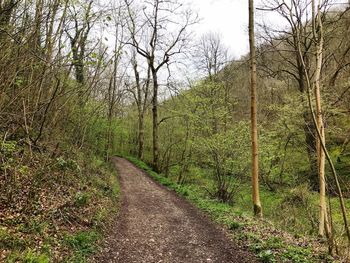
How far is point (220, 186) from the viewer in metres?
11.7

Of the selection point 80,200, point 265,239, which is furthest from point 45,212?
point 265,239

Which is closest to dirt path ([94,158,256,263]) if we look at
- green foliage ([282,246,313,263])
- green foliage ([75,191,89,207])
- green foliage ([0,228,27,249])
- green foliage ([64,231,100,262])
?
green foliage ([64,231,100,262])

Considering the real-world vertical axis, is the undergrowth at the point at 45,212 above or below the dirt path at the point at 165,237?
above

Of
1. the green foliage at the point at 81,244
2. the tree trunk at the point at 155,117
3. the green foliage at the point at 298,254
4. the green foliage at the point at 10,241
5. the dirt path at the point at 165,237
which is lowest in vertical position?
the dirt path at the point at 165,237

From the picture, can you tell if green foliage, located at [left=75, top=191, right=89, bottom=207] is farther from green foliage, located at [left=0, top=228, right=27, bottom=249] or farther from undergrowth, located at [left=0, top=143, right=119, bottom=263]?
green foliage, located at [left=0, top=228, right=27, bottom=249]

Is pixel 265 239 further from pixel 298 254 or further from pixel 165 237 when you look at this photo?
pixel 165 237

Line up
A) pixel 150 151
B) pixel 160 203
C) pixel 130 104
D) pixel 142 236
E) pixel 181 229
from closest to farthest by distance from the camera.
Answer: pixel 142 236 < pixel 181 229 < pixel 160 203 < pixel 150 151 < pixel 130 104

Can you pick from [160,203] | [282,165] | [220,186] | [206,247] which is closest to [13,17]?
[206,247]

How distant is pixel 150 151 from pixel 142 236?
18130 mm

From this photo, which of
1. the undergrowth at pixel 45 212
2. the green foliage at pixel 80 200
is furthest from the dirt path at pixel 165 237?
the green foliage at pixel 80 200

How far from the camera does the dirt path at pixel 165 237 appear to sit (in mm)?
5641

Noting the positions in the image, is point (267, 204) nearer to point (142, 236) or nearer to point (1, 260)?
point (142, 236)

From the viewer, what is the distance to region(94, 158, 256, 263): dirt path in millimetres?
5641

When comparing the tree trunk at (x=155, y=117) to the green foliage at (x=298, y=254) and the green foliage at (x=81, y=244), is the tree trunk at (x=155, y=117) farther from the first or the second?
the green foliage at (x=298, y=254)
